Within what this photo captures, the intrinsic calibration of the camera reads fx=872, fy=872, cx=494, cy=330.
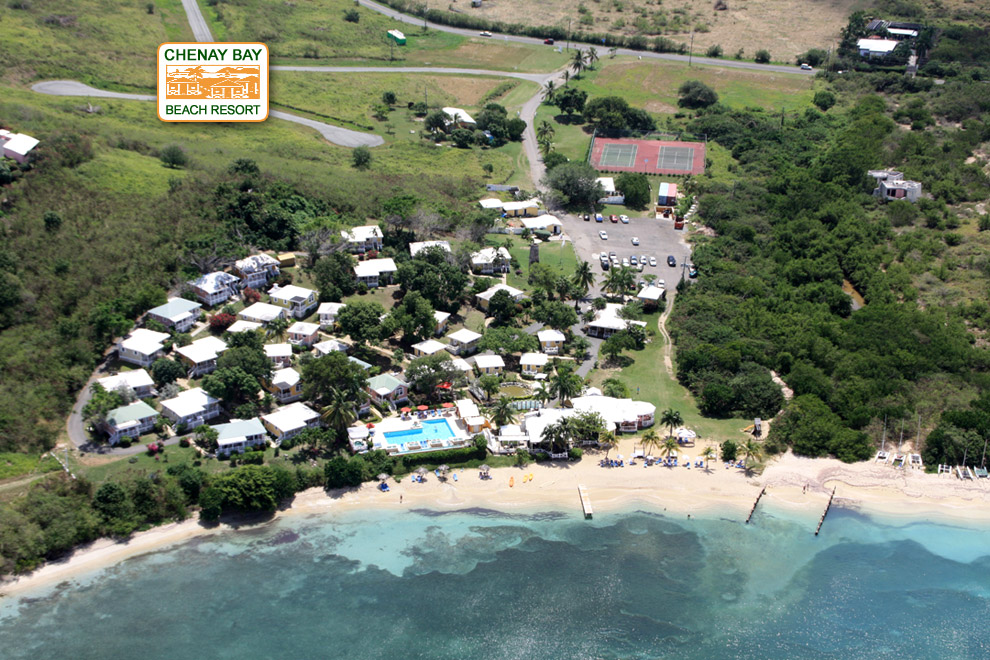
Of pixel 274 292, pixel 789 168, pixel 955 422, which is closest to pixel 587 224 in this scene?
pixel 789 168

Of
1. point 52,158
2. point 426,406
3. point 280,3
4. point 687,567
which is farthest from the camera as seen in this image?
point 280,3

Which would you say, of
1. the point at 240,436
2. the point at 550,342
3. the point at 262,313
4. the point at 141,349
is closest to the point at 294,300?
the point at 262,313

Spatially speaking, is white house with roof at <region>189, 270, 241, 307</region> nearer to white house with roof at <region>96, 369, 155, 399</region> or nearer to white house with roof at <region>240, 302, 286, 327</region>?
white house with roof at <region>240, 302, 286, 327</region>

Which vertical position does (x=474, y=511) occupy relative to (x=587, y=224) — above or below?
below

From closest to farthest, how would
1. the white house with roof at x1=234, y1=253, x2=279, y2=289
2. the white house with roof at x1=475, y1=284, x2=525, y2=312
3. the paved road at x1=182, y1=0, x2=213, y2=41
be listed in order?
the white house with roof at x1=234, y1=253, x2=279, y2=289, the white house with roof at x1=475, y1=284, x2=525, y2=312, the paved road at x1=182, y1=0, x2=213, y2=41

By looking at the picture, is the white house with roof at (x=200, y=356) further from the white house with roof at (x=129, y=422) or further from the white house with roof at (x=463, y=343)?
the white house with roof at (x=463, y=343)

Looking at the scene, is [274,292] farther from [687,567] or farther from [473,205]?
[687,567]

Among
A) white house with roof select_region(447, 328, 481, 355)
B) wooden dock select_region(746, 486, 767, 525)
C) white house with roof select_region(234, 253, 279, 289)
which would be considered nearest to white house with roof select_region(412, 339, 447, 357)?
white house with roof select_region(447, 328, 481, 355)
